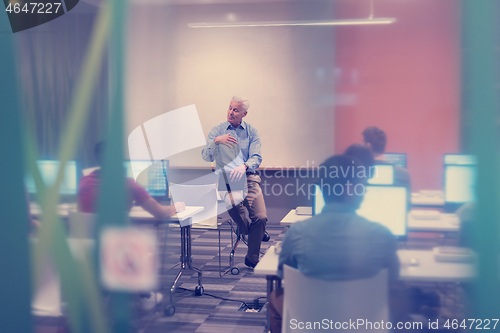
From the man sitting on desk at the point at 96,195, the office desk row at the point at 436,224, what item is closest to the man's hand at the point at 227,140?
the man sitting on desk at the point at 96,195

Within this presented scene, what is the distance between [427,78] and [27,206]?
2033mm

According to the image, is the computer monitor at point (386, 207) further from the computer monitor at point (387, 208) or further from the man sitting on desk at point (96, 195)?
the man sitting on desk at point (96, 195)

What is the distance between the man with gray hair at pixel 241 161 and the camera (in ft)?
13.4

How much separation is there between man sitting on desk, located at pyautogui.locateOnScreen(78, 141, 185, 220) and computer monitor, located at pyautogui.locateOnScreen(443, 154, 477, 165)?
1.33 meters

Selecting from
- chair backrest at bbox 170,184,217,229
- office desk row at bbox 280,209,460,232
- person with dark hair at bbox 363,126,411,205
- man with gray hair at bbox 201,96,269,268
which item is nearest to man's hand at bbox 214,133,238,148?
man with gray hair at bbox 201,96,269,268

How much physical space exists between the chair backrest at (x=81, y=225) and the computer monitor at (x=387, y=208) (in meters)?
1.28

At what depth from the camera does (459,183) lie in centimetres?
160

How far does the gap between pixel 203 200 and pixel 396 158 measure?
259 cm

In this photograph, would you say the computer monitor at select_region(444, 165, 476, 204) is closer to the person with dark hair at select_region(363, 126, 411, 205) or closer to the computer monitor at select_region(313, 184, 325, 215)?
the person with dark hair at select_region(363, 126, 411, 205)

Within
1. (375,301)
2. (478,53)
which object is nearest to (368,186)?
(375,301)

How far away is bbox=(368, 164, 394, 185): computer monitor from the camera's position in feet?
5.78

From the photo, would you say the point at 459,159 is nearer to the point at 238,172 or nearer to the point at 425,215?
the point at 425,215

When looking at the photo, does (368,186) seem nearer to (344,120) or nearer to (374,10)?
(344,120)

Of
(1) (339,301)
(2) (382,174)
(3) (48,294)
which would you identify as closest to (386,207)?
(2) (382,174)
